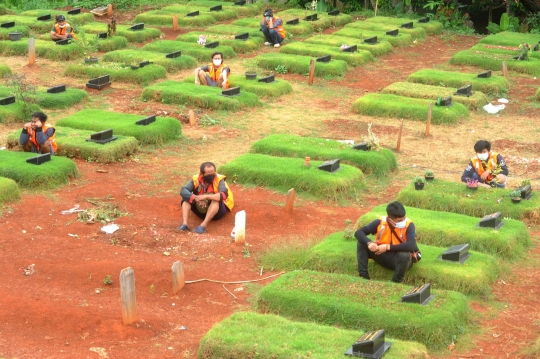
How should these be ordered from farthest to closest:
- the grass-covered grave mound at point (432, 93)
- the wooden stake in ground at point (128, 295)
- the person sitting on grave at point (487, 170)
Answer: the grass-covered grave mound at point (432, 93) < the person sitting on grave at point (487, 170) < the wooden stake in ground at point (128, 295)

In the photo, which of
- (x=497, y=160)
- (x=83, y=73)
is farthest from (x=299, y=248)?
(x=83, y=73)

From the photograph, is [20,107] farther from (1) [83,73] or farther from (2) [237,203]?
(2) [237,203]

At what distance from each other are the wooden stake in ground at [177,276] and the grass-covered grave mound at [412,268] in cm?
143

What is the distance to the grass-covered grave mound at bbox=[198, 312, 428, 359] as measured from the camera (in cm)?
930

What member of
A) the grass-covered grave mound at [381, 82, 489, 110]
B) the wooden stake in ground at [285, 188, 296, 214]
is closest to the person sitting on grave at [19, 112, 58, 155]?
the wooden stake in ground at [285, 188, 296, 214]

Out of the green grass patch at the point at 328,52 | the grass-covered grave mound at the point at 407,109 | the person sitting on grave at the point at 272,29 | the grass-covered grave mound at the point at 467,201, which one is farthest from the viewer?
the person sitting on grave at the point at 272,29

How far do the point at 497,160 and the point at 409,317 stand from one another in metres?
5.53

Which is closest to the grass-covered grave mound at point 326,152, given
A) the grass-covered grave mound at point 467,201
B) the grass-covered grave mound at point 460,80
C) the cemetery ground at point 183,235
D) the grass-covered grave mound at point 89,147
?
the cemetery ground at point 183,235

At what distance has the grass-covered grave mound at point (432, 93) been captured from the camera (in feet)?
70.6

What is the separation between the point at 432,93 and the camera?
2206cm

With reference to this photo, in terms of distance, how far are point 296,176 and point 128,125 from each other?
429 centimetres

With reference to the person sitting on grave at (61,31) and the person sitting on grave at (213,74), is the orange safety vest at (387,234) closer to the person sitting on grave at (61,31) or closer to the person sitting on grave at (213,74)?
the person sitting on grave at (213,74)

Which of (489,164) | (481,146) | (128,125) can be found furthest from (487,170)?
(128,125)

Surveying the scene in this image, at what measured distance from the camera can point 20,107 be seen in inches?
762
